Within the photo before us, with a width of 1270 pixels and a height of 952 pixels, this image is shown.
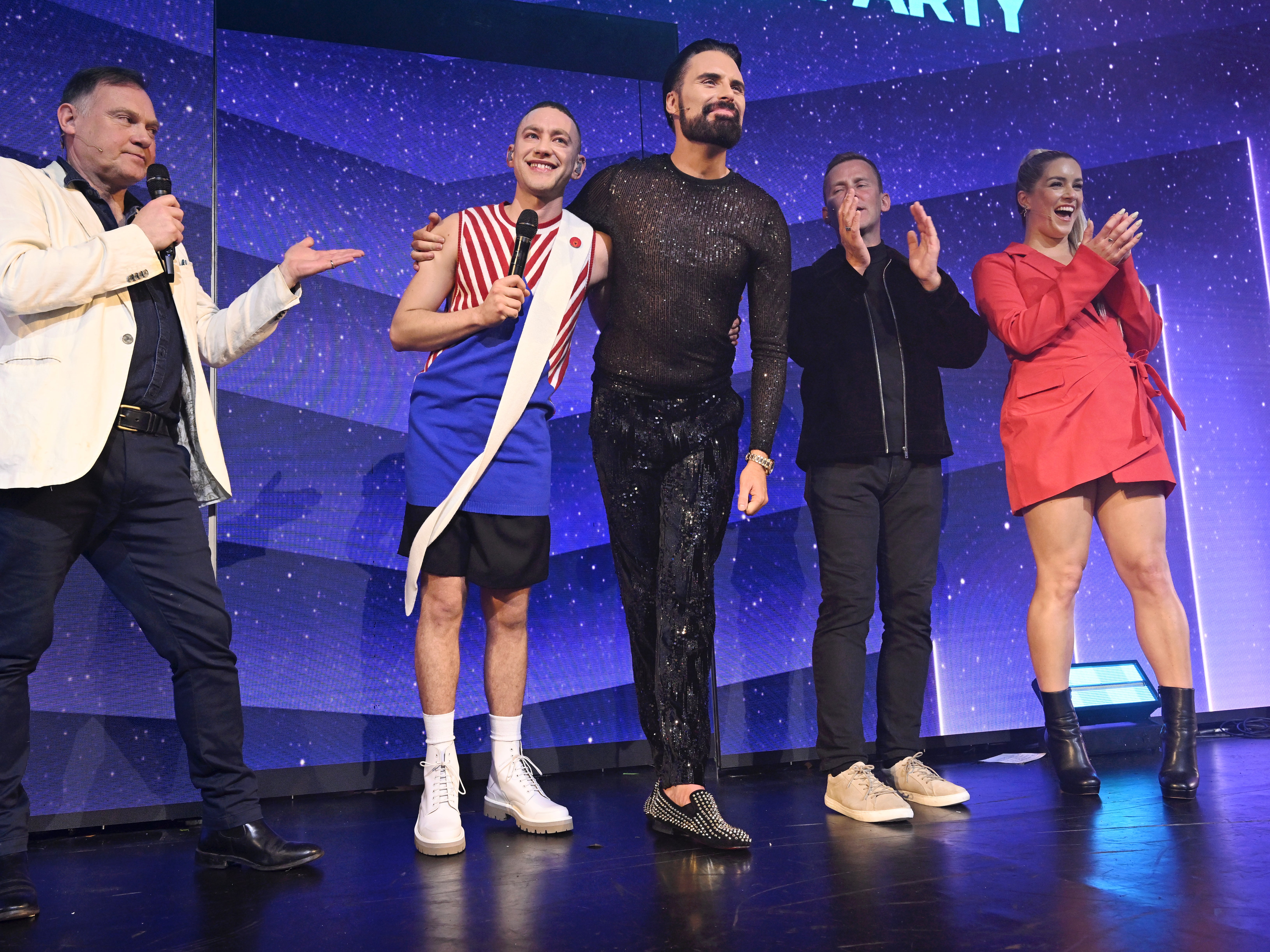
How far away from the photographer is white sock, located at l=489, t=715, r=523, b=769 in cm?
240

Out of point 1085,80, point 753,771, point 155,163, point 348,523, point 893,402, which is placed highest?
point 1085,80

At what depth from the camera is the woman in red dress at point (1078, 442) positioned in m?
2.71

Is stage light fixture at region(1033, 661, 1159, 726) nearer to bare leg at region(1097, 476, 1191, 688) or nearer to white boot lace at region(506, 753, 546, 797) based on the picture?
bare leg at region(1097, 476, 1191, 688)

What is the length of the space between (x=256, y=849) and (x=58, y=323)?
3.58 feet

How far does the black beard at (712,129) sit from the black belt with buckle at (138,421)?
4.26ft

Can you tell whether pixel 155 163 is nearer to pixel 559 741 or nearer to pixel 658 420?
pixel 658 420

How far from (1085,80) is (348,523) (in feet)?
10.2

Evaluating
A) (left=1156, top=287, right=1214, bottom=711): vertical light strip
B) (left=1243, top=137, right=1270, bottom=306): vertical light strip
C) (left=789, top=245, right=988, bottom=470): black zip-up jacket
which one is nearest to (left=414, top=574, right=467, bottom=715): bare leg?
(left=789, top=245, right=988, bottom=470): black zip-up jacket

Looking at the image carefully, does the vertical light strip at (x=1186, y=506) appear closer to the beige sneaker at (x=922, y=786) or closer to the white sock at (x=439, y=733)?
the beige sneaker at (x=922, y=786)

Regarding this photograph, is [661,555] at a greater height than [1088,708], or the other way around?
[661,555]

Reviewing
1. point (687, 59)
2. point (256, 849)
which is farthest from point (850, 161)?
point (256, 849)

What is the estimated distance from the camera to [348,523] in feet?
10.1

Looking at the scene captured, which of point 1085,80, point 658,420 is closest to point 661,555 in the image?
point 658,420

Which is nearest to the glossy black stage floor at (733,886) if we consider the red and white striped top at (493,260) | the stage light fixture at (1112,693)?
the stage light fixture at (1112,693)
